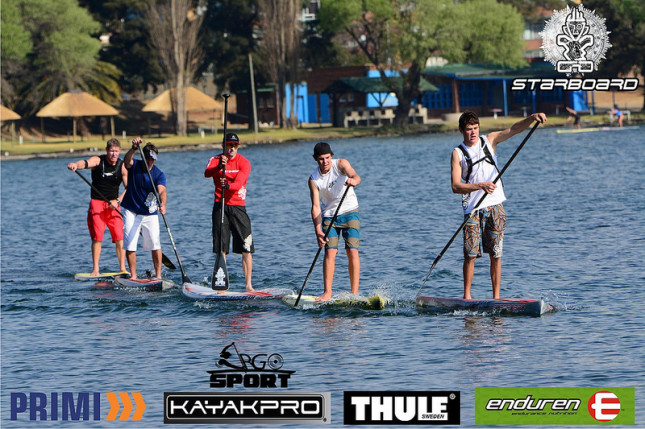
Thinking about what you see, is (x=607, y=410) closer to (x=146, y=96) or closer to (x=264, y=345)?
(x=264, y=345)

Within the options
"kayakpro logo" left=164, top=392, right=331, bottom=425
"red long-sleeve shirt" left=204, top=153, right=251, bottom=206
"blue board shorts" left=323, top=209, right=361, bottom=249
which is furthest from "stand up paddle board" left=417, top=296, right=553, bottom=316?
"kayakpro logo" left=164, top=392, right=331, bottom=425

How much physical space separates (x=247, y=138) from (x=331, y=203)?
61.1 m

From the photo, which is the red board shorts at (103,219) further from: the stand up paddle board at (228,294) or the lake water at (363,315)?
the stand up paddle board at (228,294)

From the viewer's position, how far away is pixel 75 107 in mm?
74062

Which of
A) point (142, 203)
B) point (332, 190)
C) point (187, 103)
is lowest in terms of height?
point (142, 203)

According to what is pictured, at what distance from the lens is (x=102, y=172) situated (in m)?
18.5

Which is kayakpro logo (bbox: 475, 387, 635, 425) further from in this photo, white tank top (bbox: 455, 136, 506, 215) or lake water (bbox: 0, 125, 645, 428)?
white tank top (bbox: 455, 136, 506, 215)

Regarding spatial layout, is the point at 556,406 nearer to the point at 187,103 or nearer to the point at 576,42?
the point at 576,42

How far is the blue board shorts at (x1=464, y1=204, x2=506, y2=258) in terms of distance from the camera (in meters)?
13.8

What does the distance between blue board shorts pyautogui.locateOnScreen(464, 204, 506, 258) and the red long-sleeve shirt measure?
3.82 m

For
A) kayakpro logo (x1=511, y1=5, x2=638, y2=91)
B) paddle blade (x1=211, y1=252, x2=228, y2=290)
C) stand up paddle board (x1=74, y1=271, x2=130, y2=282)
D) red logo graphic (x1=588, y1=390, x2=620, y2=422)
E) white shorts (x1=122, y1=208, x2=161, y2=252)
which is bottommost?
red logo graphic (x1=588, y1=390, x2=620, y2=422)

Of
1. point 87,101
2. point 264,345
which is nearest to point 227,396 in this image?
point 264,345

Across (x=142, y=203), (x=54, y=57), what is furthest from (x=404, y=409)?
(x=54, y=57)

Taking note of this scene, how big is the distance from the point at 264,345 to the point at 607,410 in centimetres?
487
